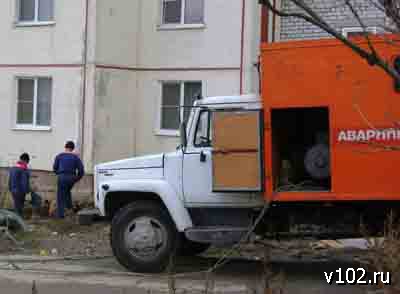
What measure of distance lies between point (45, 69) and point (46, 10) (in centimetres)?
150

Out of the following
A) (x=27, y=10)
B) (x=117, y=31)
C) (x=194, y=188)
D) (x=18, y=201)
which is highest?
(x=27, y=10)

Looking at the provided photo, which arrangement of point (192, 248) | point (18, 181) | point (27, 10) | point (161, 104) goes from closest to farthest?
point (192, 248), point (18, 181), point (161, 104), point (27, 10)

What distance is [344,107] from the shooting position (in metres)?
9.63

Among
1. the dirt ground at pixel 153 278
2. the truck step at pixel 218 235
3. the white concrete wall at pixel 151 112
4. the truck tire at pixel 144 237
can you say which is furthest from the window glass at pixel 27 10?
the truck step at pixel 218 235

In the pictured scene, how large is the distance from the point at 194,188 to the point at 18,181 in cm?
754

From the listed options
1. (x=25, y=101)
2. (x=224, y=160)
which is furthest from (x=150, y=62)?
(x=224, y=160)

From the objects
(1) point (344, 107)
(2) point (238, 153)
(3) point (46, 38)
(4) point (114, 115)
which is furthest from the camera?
(3) point (46, 38)

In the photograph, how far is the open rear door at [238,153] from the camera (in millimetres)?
10047

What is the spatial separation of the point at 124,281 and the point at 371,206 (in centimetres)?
327

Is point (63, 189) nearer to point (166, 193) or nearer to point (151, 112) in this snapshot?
point (151, 112)

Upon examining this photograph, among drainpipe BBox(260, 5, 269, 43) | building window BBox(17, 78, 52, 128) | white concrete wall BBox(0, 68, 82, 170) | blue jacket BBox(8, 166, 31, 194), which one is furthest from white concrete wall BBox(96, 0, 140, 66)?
blue jacket BBox(8, 166, 31, 194)

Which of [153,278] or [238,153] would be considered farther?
[153,278]

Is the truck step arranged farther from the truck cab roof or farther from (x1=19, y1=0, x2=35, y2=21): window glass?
(x1=19, y1=0, x2=35, y2=21): window glass

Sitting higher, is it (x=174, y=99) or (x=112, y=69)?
(x=112, y=69)
